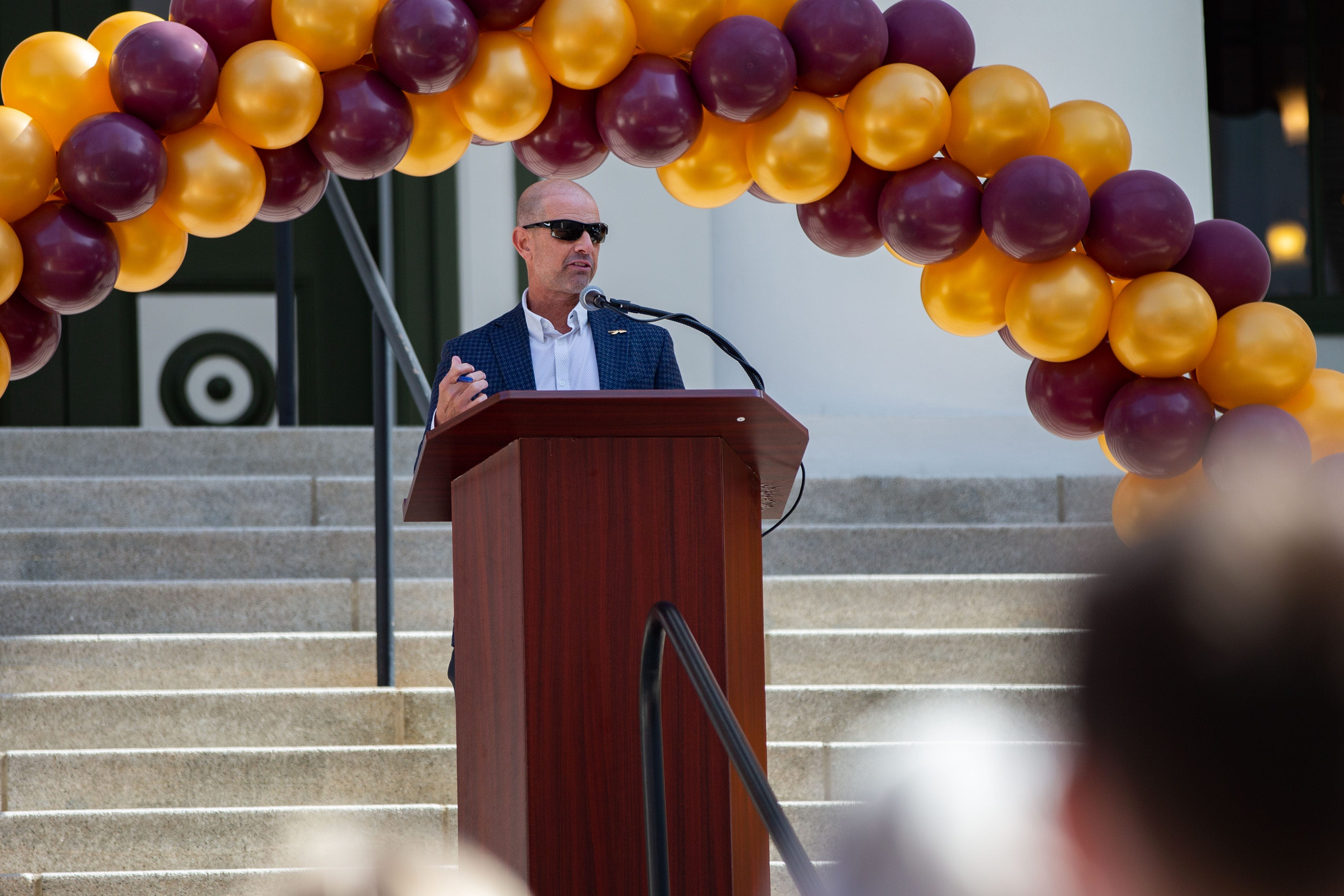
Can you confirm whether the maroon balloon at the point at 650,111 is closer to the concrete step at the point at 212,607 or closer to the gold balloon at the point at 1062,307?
the gold balloon at the point at 1062,307

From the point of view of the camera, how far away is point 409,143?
265 centimetres

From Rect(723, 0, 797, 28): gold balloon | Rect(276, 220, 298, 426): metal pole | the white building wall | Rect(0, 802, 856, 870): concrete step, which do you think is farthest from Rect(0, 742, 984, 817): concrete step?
the white building wall

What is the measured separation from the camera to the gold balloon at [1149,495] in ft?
8.71

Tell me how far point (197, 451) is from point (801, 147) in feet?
11.2

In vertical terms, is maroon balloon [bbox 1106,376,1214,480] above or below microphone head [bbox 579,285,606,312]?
below

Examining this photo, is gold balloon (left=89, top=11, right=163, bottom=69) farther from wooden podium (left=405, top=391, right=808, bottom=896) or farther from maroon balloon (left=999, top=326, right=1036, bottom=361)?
maroon balloon (left=999, top=326, right=1036, bottom=361)

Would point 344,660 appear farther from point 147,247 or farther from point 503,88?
point 503,88

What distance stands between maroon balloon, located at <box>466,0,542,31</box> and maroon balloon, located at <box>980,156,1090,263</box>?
37.3 inches

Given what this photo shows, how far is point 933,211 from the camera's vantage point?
2627mm

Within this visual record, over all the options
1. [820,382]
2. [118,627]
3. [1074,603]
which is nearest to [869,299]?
[820,382]

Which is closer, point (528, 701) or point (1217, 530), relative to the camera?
point (1217, 530)

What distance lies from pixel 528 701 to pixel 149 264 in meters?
1.21

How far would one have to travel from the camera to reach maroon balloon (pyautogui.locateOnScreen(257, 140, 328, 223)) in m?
2.59

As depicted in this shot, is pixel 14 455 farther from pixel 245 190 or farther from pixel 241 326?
pixel 245 190
